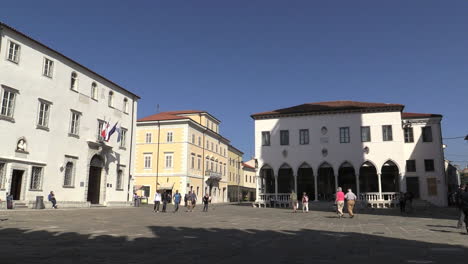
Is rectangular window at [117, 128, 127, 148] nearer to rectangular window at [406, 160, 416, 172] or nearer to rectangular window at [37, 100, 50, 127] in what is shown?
rectangular window at [37, 100, 50, 127]

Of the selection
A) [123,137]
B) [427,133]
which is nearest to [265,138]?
[123,137]

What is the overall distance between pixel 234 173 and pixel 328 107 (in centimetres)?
3974

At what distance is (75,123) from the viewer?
30078 mm

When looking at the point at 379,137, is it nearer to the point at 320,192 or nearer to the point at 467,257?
the point at 320,192

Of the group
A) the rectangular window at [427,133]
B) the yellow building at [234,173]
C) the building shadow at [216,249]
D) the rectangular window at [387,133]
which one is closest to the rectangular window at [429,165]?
the rectangular window at [427,133]

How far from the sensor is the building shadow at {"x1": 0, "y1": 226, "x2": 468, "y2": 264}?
23.4ft

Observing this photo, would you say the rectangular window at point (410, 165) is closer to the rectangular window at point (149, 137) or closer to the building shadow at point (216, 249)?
the building shadow at point (216, 249)

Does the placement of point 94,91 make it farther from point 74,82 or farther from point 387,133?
point 387,133

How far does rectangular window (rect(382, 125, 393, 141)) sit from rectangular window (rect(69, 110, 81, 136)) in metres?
28.4

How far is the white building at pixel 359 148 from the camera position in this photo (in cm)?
3719

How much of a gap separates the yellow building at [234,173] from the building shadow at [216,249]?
193ft

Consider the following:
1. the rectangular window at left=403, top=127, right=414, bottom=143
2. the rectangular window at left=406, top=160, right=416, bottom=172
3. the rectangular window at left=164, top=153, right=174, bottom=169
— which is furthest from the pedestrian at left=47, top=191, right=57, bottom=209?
the rectangular window at left=403, top=127, right=414, bottom=143

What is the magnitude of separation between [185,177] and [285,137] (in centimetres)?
1660

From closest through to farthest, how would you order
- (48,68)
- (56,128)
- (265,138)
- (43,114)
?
1. (43,114)
2. (48,68)
3. (56,128)
4. (265,138)
